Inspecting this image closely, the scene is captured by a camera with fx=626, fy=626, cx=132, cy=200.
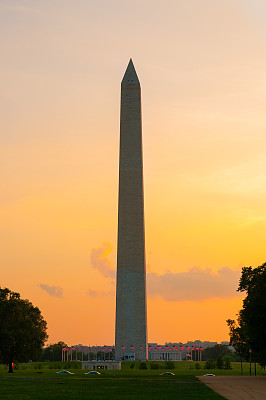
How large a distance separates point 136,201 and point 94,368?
1023 inches

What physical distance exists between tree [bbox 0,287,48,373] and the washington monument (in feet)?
51.6

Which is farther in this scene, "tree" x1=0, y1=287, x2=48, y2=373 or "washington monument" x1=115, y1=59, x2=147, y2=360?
"washington monument" x1=115, y1=59, x2=147, y2=360

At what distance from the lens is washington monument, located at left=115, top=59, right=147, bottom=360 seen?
95.9 metres

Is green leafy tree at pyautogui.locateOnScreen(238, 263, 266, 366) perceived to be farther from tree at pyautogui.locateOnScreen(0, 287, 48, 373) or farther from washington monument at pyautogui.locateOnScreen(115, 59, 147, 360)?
washington monument at pyautogui.locateOnScreen(115, 59, 147, 360)

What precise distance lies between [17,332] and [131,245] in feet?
79.1

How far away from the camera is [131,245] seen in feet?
317

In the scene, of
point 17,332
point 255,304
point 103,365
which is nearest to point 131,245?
point 103,365

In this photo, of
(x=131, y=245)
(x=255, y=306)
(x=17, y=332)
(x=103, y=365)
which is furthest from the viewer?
(x=131, y=245)

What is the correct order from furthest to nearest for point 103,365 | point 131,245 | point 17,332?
point 131,245 → point 103,365 → point 17,332

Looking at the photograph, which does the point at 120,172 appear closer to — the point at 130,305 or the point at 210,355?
the point at 130,305

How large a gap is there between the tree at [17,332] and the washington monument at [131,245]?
15713 mm

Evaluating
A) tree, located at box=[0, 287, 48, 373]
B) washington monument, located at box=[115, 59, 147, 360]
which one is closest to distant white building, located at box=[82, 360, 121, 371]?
washington monument, located at box=[115, 59, 147, 360]

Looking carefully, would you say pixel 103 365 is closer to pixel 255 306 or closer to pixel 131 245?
pixel 131 245

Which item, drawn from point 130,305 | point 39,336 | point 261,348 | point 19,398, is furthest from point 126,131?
point 19,398
